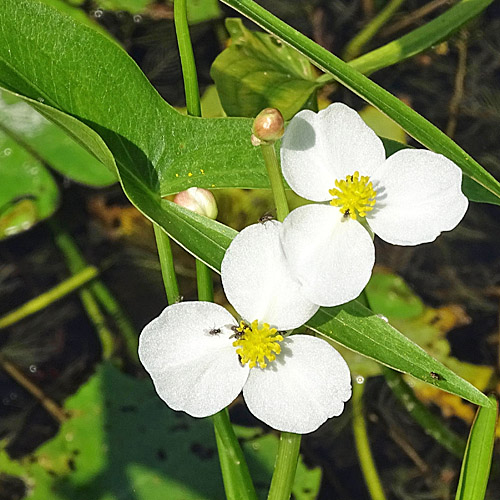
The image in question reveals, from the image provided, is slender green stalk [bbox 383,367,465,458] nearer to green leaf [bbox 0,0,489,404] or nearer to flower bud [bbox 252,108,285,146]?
green leaf [bbox 0,0,489,404]

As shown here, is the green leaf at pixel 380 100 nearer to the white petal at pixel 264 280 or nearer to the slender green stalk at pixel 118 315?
the white petal at pixel 264 280

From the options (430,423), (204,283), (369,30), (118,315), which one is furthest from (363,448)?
(369,30)

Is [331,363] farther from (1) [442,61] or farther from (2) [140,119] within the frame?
(1) [442,61]

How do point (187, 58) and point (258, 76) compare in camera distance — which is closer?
point (187, 58)

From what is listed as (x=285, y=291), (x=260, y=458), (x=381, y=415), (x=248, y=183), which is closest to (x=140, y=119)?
(x=248, y=183)

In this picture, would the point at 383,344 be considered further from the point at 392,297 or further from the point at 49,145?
the point at 49,145

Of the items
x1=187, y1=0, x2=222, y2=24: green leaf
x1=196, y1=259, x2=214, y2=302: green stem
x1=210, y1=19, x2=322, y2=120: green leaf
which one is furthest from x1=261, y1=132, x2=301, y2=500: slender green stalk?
x1=187, y1=0, x2=222, y2=24: green leaf
